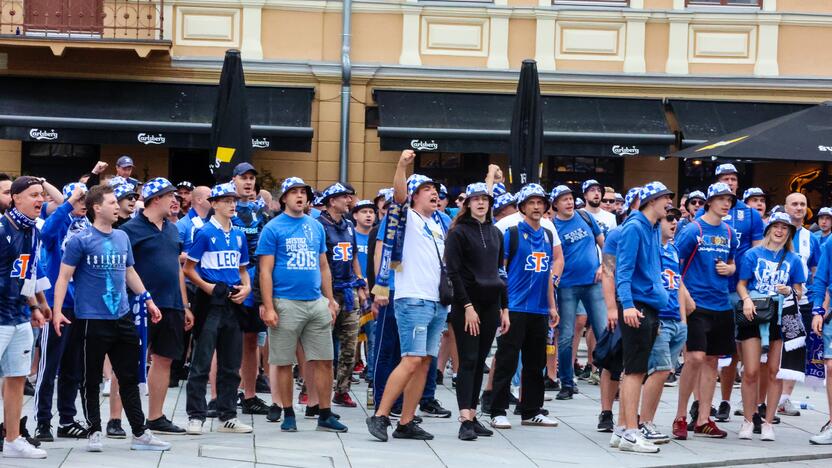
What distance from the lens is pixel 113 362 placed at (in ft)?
31.0

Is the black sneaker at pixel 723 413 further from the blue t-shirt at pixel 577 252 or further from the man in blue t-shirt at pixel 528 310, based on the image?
the blue t-shirt at pixel 577 252

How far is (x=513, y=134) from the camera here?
15797 millimetres

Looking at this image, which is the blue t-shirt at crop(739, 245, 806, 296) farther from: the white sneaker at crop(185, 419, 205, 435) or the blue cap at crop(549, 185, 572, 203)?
the white sneaker at crop(185, 419, 205, 435)

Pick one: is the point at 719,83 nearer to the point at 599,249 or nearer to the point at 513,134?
the point at 513,134

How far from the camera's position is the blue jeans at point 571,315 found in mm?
12906

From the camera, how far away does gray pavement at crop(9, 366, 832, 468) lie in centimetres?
916


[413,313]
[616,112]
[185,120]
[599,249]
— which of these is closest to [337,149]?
[185,120]

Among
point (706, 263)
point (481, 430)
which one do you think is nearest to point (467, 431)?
point (481, 430)

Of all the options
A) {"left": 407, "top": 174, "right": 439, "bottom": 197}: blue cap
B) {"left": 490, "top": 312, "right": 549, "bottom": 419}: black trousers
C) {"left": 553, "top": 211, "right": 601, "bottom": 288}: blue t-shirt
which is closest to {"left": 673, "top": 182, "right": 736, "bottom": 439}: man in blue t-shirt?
{"left": 490, "top": 312, "right": 549, "bottom": 419}: black trousers

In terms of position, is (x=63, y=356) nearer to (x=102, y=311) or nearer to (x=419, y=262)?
(x=102, y=311)

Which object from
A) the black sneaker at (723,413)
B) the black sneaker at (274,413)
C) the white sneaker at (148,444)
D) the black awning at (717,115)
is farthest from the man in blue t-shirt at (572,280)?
the black awning at (717,115)

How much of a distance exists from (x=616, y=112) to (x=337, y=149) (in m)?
4.53

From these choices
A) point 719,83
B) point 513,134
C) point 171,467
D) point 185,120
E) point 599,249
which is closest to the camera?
point 171,467

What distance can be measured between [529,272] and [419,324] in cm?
142
